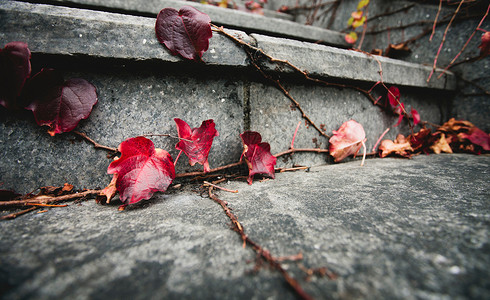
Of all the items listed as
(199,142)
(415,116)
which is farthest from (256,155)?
(415,116)

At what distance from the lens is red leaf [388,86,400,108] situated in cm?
133

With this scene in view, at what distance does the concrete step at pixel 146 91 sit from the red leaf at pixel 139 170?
16 centimetres

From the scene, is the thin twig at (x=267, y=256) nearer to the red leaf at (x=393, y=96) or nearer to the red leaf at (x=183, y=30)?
the red leaf at (x=183, y=30)

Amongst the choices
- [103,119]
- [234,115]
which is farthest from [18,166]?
[234,115]

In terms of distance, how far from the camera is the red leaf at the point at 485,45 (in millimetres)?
1305

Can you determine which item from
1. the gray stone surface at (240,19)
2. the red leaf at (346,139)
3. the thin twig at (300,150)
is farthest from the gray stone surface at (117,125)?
the gray stone surface at (240,19)

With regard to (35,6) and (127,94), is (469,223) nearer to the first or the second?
(127,94)

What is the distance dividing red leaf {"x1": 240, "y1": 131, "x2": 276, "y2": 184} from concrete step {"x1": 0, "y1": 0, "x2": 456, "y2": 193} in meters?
0.13

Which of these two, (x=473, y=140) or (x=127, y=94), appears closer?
(x=127, y=94)

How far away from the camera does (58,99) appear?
2.55 ft

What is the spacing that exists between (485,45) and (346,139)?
1.12 metres

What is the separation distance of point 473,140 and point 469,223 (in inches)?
51.1

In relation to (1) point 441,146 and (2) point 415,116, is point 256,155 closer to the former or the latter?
(2) point 415,116

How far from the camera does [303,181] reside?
94 cm
